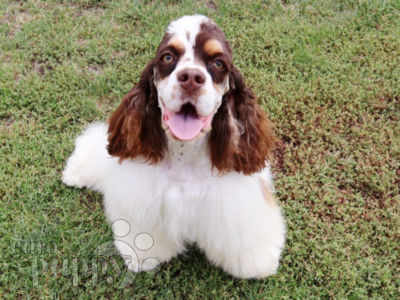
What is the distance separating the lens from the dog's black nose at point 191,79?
2.26 meters

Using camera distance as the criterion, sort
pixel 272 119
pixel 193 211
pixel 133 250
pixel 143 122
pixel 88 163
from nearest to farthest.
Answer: pixel 143 122 < pixel 193 211 < pixel 133 250 < pixel 88 163 < pixel 272 119

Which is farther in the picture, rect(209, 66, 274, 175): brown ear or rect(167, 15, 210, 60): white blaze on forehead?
rect(209, 66, 274, 175): brown ear

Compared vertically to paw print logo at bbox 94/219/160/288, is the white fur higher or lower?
higher

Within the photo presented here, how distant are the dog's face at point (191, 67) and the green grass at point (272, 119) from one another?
1432 millimetres

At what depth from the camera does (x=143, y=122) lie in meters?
2.68

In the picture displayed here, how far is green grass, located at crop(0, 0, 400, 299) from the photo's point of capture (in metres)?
3.44

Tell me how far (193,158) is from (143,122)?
37 centimetres

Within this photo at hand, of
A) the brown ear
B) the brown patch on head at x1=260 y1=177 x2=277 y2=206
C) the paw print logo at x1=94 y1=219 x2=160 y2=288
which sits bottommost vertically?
the paw print logo at x1=94 y1=219 x2=160 y2=288

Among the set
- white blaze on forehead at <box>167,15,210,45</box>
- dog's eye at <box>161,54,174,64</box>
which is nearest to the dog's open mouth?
dog's eye at <box>161,54,174,64</box>

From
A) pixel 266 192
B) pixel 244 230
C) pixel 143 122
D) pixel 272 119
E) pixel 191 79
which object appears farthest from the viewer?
pixel 272 119

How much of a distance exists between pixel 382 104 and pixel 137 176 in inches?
112

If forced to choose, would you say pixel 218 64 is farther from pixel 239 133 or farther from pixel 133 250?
pixel 133 250

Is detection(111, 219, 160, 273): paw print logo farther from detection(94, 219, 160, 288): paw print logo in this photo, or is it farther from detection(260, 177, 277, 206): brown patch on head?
detection(260, 177, 277, 206): brown patch on head

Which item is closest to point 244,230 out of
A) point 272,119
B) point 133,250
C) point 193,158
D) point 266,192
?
point 266,192
